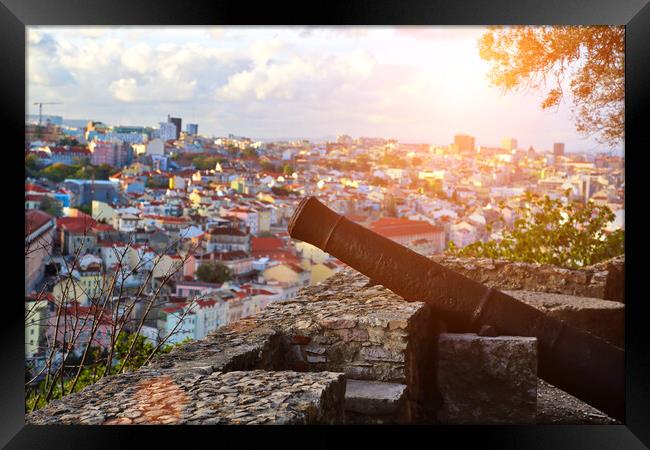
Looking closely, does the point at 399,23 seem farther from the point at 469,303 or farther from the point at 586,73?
the point at 586,73

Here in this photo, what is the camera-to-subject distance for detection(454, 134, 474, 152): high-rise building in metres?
8.20

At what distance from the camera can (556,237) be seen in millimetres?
8750

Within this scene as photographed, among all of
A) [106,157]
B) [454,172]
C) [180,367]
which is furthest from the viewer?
[454,172]

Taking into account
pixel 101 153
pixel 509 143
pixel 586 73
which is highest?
pixel 586 73

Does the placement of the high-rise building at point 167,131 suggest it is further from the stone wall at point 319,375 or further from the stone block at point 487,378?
the stone block at point 487,378

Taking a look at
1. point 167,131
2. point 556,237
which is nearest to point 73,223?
point 167,131

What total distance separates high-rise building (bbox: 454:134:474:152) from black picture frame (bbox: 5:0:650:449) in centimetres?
359

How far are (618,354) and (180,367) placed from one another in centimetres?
274

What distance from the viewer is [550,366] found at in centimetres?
494

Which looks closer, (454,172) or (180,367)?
(180,367)

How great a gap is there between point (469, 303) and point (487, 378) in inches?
19.6

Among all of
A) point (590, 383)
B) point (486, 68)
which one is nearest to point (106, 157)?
point (486, 68)

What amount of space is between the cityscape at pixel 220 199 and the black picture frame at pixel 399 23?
873 millimetres

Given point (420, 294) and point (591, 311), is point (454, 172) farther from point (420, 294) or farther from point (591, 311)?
point (420, 294)
